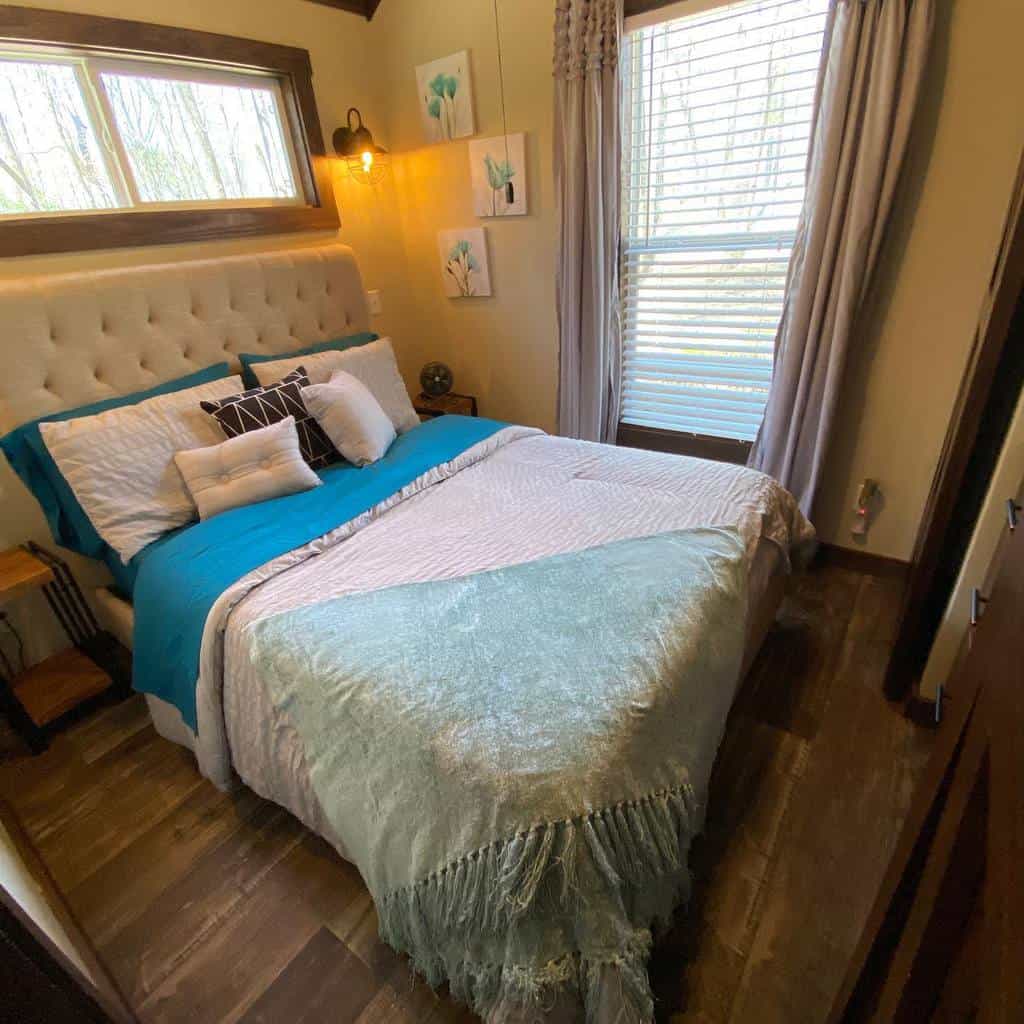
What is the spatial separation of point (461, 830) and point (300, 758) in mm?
540

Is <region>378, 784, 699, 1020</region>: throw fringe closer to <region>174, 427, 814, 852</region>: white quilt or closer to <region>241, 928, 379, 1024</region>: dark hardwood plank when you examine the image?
<region>241, 928, 379, 1024</region>: dark hardwood plank

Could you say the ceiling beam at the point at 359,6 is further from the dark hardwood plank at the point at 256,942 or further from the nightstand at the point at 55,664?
the dark hardwood plank at the point at 256,942

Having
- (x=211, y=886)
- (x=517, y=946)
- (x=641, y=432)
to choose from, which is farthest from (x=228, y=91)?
(x=517, y=946)

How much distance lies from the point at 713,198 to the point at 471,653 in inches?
84.1

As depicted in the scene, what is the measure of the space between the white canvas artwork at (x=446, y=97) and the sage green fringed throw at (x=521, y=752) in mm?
2440

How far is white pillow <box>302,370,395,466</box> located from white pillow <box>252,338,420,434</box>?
168 mm

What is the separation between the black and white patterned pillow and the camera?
6.32 ft

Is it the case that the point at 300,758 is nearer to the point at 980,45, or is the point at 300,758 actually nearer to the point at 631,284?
the point at 631,284

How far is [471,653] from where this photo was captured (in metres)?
1.13

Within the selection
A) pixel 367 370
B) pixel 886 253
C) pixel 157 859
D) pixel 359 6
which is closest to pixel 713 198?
pixel 886 253

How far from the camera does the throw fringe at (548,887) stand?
86cm

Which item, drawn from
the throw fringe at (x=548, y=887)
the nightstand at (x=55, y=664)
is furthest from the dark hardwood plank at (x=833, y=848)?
the nightstand at (x=55, y=664)

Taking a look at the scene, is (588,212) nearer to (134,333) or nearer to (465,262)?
(465,262)

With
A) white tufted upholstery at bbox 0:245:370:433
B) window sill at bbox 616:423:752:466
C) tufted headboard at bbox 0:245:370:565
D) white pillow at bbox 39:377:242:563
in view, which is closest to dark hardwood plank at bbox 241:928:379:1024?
white pillow at bbox 39:377:242:563
